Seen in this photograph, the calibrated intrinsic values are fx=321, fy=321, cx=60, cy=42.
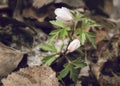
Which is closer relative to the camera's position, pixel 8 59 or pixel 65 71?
pixel 65 71

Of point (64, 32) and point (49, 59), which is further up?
→ point (64, 32)

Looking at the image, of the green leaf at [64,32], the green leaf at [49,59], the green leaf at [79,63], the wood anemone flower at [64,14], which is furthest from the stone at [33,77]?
the wood anemone flower at [64,14]

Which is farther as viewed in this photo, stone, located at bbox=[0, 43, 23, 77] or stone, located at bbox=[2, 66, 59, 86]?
stone, located at bbox=[0, 43, 23, 77]

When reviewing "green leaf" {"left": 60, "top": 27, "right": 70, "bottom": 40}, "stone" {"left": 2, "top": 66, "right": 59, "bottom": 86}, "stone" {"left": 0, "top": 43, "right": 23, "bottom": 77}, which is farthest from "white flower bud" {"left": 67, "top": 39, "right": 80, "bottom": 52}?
"stone" {"left": 0, "top": 43, "right": 23, "bottom": 77}

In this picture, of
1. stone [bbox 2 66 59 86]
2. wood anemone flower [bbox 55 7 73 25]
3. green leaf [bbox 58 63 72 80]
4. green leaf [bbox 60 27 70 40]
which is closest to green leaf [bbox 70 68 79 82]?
green leaf [bbox 58 63 72 80]

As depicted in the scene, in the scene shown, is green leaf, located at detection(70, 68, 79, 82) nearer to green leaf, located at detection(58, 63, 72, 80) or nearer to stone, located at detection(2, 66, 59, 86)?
green leaf, located at detection(58, 63, 72, 80)

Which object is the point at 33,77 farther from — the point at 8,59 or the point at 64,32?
the point at 64,32

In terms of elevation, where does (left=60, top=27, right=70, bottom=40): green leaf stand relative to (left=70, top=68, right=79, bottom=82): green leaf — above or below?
above

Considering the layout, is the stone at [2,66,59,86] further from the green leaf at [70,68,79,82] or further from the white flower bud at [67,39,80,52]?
the white flower bud at [67,39,80,52]

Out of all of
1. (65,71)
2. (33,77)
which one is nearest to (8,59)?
(33,77)

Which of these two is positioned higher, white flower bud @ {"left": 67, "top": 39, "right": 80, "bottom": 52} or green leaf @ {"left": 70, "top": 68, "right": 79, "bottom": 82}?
white flower bud @ {"left": 67, "top": 39, "right": 80, "bottom": 52}

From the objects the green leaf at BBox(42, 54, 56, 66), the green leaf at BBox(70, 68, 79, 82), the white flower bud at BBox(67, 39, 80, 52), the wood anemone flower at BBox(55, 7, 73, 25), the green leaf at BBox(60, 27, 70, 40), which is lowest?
the green leaf at BBox(70, 68, 79, 82)

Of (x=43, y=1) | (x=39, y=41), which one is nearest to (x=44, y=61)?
(x=39, y=41)
